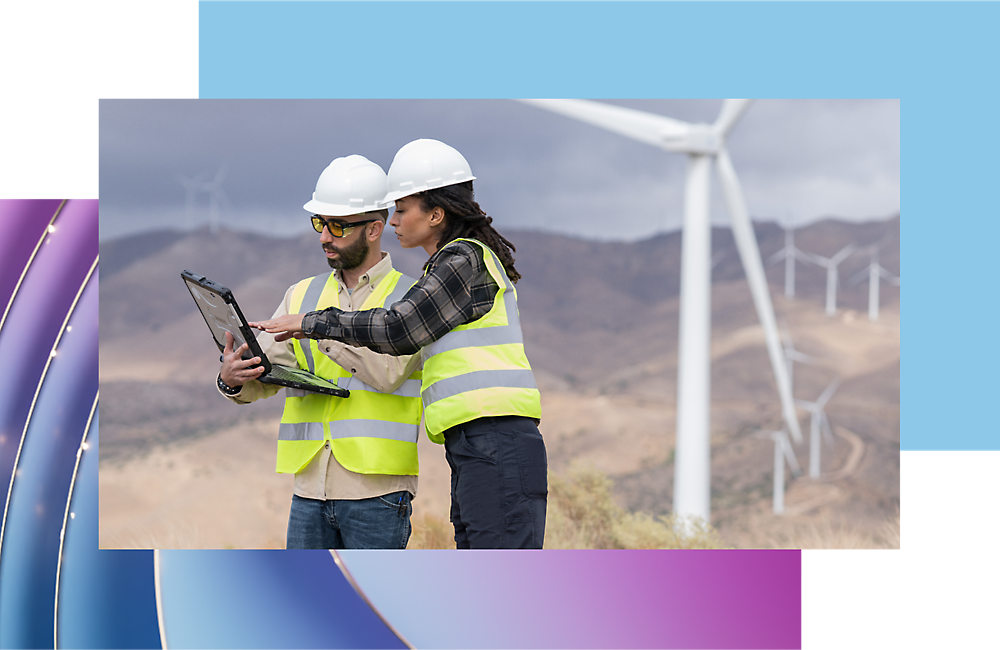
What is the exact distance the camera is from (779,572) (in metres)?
4.31

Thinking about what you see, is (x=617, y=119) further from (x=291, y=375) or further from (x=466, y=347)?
(x=466, y=347)

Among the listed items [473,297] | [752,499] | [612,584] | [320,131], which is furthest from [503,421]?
[752,499]

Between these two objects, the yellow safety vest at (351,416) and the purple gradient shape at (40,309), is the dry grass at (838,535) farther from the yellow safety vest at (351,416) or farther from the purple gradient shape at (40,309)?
the purple gradient shape at (40,309)

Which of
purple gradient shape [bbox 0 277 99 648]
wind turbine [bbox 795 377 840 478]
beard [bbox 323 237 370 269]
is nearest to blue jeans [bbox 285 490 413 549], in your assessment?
beard [bbox 323 237 370 269]

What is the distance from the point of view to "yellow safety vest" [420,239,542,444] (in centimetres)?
372

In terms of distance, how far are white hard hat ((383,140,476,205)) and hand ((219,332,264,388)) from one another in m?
0.95

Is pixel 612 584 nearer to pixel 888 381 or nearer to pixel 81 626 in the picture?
pixel 81 626

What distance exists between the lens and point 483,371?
3.75 metres

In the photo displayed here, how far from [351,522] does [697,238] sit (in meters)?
8.98

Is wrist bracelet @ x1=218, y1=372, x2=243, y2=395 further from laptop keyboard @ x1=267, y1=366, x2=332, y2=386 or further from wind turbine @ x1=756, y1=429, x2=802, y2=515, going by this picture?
wind turbine @ x1=756, y1=429, x2=802, y2=515

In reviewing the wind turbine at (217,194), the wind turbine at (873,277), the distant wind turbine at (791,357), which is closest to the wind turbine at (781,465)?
the distant wind turbine at (791,357)

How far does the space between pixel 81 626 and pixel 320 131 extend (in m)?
12.4

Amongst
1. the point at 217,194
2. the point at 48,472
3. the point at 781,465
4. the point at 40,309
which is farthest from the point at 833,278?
the point at 48,472

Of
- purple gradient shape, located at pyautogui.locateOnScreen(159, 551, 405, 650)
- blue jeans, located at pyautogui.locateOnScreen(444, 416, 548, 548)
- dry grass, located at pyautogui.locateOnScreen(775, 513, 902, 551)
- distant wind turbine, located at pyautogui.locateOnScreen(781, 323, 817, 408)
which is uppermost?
distant wind turbine, located at pyautogui.locateOnScreen(781, 323, 817, 408)
